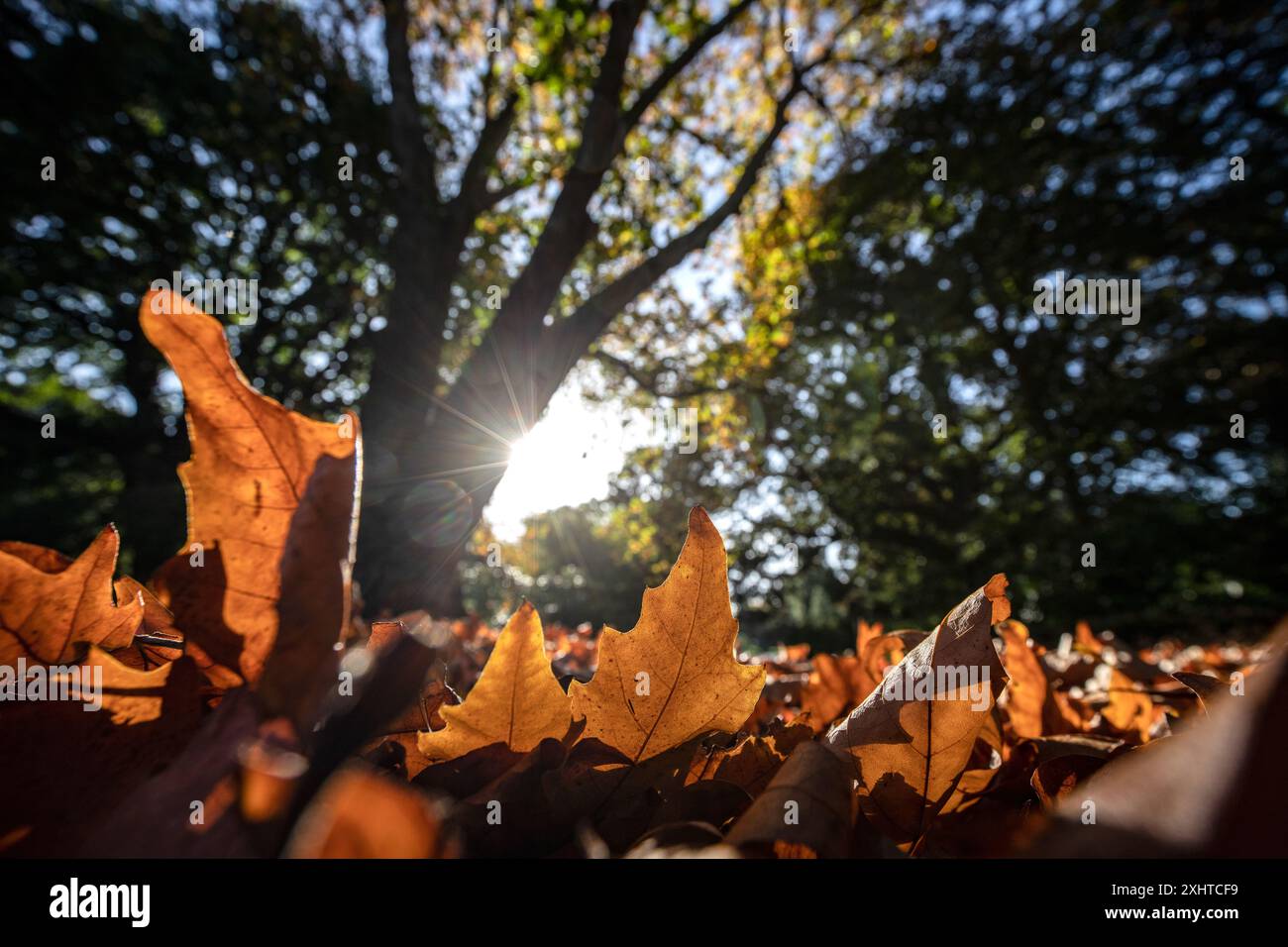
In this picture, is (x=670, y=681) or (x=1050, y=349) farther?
(x=1050, y=349)

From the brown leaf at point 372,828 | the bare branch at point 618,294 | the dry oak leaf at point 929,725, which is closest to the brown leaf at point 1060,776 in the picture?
the dry oak leaf at point 929,725

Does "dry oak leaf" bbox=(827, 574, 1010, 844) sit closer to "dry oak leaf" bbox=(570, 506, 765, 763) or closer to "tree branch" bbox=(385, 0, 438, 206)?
"dry oak leaf" bbox=(570, 506, 765, 763)

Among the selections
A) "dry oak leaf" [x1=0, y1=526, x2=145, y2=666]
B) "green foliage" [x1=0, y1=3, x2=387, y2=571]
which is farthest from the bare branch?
"green foliage" [x1=0, y1=3, x2=387, y2=571]

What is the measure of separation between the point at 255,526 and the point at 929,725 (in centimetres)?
55

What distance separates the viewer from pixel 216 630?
1.38 ft

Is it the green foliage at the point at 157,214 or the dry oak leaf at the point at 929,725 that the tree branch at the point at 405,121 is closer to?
the green foliage at the point at 157,214

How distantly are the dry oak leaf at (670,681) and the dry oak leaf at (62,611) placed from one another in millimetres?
366

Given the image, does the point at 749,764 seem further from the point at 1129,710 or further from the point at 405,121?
the point at 405,121

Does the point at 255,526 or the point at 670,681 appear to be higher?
the point at 255,526

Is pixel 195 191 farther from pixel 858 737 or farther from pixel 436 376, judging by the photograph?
pixel 858 737

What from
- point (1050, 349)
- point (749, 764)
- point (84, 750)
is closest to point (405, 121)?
point (84, 750)

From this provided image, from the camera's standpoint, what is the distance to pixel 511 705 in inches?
18.4

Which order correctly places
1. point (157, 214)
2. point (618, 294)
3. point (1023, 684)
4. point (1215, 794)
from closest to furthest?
point (1215, 794) → point (1023, 684) → point (618, 294) → point (157, 214)

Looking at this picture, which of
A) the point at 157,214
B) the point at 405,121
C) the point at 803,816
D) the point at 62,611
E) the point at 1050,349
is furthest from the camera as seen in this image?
the point at 1050,349
